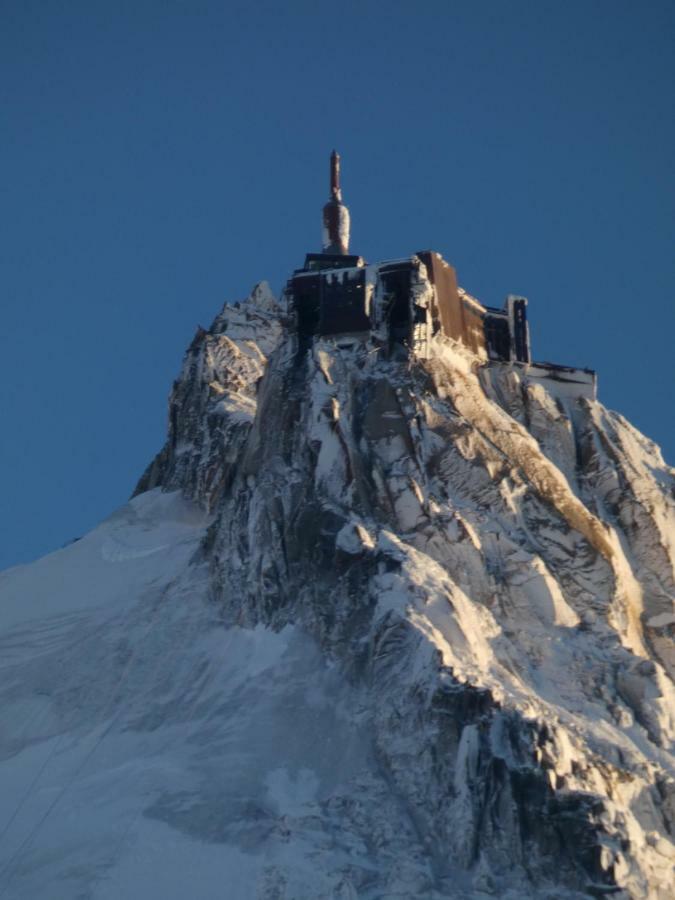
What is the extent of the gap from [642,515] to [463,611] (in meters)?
17.3

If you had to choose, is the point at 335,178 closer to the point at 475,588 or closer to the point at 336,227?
the point at 336,227

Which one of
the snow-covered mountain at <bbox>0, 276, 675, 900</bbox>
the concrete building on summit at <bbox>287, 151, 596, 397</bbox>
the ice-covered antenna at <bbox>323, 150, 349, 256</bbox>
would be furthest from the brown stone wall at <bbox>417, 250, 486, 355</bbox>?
the ice-covered antenna at <bbox>323, 150, 349, 256</bbox>

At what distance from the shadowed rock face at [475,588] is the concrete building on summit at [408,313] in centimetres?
124

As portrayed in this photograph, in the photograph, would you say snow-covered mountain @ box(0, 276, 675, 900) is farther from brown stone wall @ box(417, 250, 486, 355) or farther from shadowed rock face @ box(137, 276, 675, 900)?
brown stone wall @ box(417, 250, 486, 355)

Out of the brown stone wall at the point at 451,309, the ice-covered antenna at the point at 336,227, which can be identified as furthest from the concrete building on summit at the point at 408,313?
the ice-covered antenna at the point at 336,227

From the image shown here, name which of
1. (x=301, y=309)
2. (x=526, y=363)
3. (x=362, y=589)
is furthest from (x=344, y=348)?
(x=362, y=589)

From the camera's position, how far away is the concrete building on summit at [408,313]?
356ft

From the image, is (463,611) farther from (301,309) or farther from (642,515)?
(301,309)

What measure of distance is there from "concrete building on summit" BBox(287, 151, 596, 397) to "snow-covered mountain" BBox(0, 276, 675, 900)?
1.23 m

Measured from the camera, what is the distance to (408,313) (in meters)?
109

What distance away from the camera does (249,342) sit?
5202 inches

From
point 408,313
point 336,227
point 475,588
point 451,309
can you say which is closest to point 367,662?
point 475,588

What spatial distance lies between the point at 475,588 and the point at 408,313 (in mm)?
21012

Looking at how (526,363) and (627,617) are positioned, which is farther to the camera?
(526,363)
